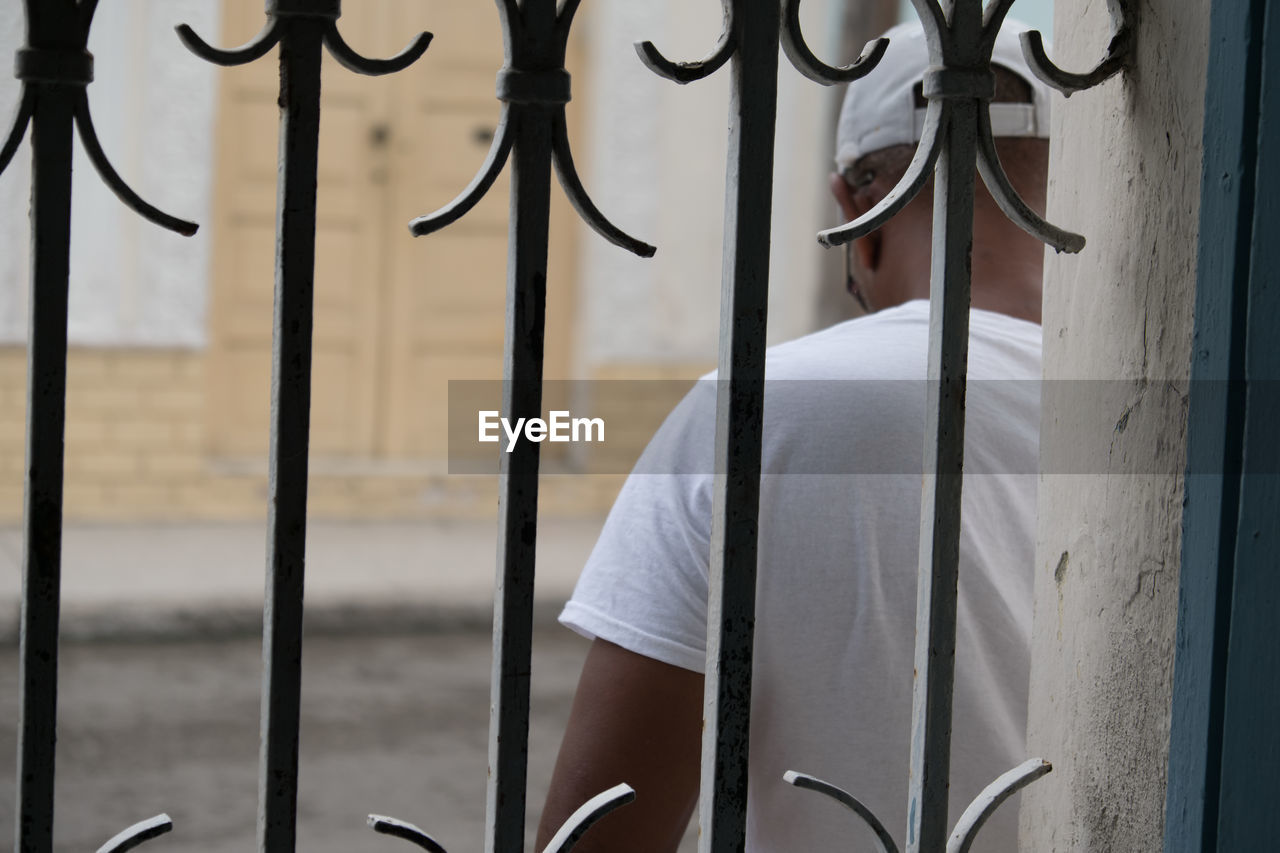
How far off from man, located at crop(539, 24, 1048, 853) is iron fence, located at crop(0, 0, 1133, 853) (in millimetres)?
349

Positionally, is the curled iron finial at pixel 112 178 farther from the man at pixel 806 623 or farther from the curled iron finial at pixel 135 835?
the man at pixel 806 623

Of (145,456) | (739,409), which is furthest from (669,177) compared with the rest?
(739,409)

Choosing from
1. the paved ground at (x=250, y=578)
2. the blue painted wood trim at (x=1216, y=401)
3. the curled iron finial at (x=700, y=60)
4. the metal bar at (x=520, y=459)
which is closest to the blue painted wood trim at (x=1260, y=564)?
the blue painted wood trim at (x=1216, y=401)

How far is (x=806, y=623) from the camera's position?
1.50 metres

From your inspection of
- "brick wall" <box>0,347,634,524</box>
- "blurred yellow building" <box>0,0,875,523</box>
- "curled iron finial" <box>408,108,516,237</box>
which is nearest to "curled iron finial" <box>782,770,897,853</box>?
"curled iron finial" <box>408,108,516,237</box>

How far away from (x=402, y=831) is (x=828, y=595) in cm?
60

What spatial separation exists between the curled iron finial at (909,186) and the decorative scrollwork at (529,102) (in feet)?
0.45

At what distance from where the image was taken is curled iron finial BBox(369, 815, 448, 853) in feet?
3.30

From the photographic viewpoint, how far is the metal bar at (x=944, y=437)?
110 centimetres

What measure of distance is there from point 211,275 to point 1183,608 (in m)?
7.42

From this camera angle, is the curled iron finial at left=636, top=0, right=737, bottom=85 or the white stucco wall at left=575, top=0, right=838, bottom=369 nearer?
the curled iron finial at left=636, top=0, right=737, bottom=85

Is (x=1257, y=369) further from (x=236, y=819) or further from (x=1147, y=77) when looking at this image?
(x=236, y=819)

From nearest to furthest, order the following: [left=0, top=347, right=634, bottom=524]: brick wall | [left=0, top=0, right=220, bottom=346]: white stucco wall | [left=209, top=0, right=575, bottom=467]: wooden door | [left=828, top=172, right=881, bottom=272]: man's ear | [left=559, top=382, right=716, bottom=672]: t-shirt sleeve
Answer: [left=559, top=382, right=716, bottom=672]: t-shirt sleeve, [left=828, top=172, right=881, bottom=272]: man's ear, [left=0, top=0, right=220, bottom=346]: white stucco wall, [left=0, top=347, right=634, bottom=524]: brick wall, [left=209, top=0, right=575, bottom=467]: wooden door

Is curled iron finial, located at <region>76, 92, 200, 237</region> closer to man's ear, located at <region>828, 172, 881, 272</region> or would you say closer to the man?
the man
